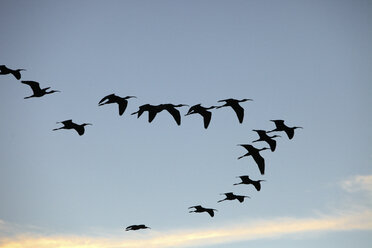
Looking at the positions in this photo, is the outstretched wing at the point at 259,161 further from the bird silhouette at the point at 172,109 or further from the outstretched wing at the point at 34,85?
the outstretched wing at the point at 34,85

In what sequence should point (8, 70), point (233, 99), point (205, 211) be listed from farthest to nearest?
1. point (205, 211)
2. point (233, 99)
3. point (8, 70)

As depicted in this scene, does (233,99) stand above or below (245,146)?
above

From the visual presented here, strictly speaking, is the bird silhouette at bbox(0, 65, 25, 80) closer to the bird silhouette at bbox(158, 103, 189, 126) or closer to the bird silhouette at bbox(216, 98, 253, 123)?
the bird silhouette at bbox(158, 103, 189, 126)

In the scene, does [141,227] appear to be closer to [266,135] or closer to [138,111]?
[138,111]

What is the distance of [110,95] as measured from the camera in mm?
36562

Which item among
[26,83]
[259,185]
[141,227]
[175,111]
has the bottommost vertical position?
[141,227]

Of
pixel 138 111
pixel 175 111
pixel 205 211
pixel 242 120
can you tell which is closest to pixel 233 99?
pixel 242 120

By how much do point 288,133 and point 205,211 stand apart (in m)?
8.73

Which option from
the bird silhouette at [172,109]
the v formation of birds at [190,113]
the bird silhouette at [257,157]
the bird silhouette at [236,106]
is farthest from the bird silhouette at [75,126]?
the bird silhouette at [257,157]

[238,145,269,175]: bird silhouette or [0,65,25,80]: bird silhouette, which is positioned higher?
[0,65,25,80]: bird silhouette

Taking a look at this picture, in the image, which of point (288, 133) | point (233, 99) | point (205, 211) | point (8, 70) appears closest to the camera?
point (8, 70)

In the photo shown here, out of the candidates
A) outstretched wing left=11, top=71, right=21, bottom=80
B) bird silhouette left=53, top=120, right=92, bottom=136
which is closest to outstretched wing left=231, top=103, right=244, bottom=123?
bird silhouette left=53, top=120, right=92, bottom=136

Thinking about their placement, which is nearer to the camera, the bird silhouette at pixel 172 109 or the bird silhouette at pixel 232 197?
the bird silhouette at pixel 172 109

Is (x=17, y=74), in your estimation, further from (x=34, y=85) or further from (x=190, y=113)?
(x=190, y=113)
